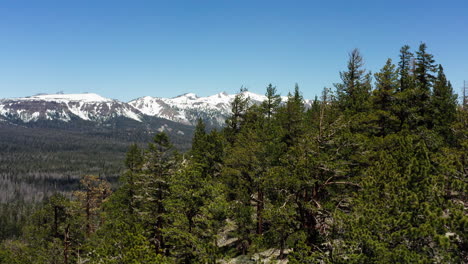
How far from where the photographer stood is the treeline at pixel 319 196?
36.2 feet

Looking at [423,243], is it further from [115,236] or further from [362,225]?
[115,236]

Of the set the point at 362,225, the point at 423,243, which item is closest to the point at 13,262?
the point at 362,225

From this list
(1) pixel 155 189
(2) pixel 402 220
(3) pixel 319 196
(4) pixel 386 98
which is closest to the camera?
(2) pixel 402 220

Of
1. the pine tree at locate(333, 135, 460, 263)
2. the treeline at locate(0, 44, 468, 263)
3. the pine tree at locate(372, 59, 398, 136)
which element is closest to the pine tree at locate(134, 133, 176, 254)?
the treeline at locate(0, 44, 468, 263)

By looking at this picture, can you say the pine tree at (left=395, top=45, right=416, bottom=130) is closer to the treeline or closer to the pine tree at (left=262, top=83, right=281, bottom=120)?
the treeline

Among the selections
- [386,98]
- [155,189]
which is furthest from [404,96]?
[155,189]

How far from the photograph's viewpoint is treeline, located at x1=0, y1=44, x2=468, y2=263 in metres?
11.0

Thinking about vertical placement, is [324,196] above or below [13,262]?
above

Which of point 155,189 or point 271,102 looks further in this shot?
point 271,102

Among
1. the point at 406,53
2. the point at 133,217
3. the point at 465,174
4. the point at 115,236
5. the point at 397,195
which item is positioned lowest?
the point at 133,217

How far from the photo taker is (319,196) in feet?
50.9

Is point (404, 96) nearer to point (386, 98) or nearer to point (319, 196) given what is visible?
point (386, 98)

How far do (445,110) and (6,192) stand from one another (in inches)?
8985

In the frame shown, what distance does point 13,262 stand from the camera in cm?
3159
